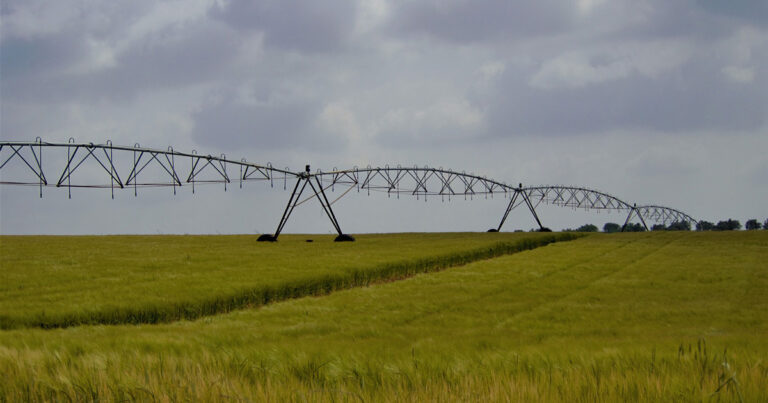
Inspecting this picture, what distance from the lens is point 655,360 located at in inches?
287

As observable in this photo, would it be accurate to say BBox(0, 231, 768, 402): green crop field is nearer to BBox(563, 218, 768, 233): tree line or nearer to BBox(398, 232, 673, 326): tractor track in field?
BBox(398, 232, 673, 326): tractor track in field

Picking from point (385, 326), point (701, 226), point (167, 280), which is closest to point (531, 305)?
point (385, 326)

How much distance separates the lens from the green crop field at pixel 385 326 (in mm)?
6168

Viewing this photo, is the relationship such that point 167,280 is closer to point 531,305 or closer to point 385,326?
point 385,326

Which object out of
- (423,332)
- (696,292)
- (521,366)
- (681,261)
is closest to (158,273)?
(423,332)

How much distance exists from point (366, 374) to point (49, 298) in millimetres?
16794

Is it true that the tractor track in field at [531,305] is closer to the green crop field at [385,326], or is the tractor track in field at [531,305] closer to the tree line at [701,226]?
the green crop field at [385,326]

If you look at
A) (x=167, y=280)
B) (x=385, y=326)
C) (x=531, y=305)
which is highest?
(x=167, y=280)

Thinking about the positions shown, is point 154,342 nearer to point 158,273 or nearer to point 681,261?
point 158,273

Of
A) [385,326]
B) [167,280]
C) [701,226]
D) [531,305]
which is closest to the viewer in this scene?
[385,326]

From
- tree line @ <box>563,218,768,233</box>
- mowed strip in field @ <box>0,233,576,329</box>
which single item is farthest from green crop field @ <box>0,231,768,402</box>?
tree line @ <box>563,218,768,233</box>

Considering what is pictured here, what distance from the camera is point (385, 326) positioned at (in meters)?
15.6

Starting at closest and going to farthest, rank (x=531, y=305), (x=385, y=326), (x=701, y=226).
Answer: (x=385, y=326) < (x=531, y=305) < (x=701, y=226)

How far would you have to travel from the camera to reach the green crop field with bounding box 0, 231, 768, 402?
243 inches
